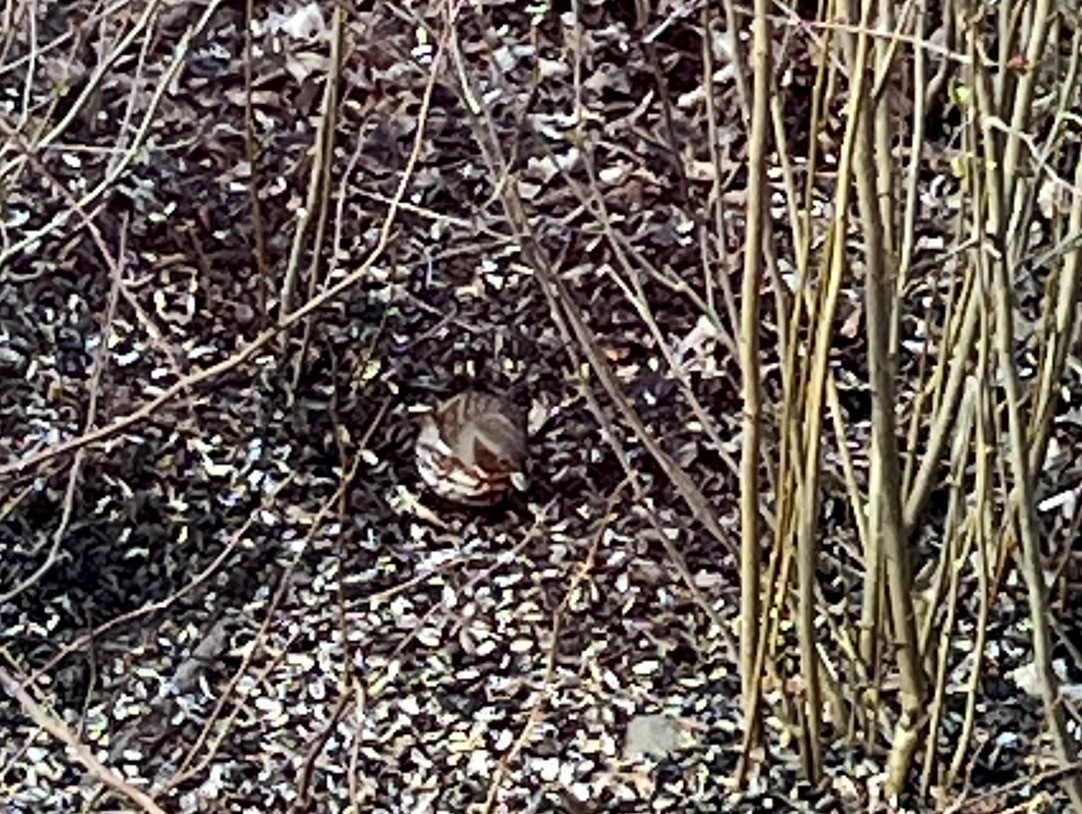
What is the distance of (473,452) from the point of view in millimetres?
3738

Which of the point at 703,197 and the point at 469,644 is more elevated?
the point at 703,197

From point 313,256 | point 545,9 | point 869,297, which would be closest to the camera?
point 869,297

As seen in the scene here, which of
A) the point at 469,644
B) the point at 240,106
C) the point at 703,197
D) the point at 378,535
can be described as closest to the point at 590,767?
the point at 469,644

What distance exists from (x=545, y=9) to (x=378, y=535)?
61.4 inches

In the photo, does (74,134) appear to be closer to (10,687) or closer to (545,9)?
(545,9)

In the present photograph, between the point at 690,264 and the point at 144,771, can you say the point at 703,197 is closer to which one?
the point at 690,264

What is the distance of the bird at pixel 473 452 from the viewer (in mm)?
3729

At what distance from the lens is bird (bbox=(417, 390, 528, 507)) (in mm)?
3729

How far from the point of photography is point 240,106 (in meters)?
4.56

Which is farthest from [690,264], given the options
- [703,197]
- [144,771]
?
[144,771]

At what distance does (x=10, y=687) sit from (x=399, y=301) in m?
2.26

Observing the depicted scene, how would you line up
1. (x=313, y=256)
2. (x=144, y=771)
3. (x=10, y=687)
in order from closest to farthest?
(x=10, y=687) → (x=144, y=771) → (x=313, y=256)

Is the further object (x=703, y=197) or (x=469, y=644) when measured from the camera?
(x=703, y=197)

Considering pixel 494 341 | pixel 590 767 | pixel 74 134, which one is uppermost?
pixel 74 134
